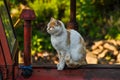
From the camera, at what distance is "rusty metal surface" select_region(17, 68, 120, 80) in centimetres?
280

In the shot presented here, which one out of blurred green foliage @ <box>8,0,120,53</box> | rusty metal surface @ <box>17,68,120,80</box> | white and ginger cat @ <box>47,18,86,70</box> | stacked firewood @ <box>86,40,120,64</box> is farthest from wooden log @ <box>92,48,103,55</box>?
rusty metal surface @ <box>17,68,120,80</box>

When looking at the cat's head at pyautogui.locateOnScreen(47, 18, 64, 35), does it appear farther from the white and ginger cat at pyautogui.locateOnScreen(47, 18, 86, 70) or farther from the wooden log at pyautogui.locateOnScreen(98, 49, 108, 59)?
the wooden log at pyautogui.locateOnScreen(98, 49, 108, 59)

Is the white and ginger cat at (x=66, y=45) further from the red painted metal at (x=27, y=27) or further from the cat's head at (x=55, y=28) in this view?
the red painted metal at (x=27, y=27)

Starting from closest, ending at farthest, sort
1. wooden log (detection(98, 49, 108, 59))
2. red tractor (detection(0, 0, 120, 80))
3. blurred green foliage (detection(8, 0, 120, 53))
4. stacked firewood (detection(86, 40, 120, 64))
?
red tractor (detection(0, 0, 120, 80)) → stacked firewood (detection(86, 40, 120, 64)) → wooden log (detection(98, 49, 108, 59)) → blurred green foliage (detection(8, 0, 120, 53))

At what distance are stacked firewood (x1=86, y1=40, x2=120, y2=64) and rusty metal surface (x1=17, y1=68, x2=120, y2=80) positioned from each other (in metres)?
3.50

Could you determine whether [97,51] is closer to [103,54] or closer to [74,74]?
[103,54]

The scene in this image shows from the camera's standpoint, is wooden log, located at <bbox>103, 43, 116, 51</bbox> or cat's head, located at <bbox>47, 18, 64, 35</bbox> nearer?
cat's head, located at <bbox>47, 18, 64, 35</bbox>

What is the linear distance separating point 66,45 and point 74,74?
0.68 ft

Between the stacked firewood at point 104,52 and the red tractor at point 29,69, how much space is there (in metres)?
3.49

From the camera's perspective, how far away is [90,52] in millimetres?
6715

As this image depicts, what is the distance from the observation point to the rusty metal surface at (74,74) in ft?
9.19

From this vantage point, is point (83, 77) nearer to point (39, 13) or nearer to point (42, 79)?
point (42, 79)

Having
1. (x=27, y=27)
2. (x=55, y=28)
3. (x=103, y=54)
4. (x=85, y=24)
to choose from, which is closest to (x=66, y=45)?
(x=55, y=28)

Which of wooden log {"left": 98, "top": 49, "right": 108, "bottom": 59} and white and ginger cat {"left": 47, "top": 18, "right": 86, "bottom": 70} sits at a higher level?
white and ginger cat {"left": 47, "top": 18, "right": 86, "bottom": 70}
